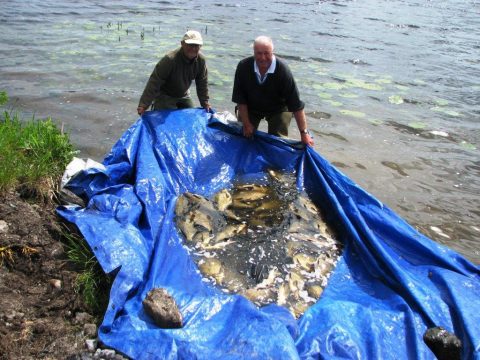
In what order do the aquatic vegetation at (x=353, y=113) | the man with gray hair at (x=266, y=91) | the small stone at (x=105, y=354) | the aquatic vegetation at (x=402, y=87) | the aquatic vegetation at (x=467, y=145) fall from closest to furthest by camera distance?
the small stone at (x=105, y=354) → the man with gray hair at (x=266, y=91) → the aquatic vegetation at (x=467, y=145) → the aquatic vegetation at (x=353, y=113) → the aquatic vegetation at (x=402, y=87)

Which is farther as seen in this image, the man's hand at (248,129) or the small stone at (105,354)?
the man's hand at (248,129)

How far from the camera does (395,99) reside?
10.0m

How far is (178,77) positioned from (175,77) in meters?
0.04

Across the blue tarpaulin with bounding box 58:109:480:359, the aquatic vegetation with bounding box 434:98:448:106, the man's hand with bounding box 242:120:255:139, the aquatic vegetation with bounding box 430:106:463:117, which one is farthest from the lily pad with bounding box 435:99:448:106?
the man's hand with bounding box 242:120:255:139

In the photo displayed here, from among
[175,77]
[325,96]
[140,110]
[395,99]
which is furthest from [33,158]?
[395,99]

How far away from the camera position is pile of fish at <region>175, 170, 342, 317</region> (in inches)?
155

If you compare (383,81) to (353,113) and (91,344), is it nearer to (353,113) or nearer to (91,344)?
(353,113)

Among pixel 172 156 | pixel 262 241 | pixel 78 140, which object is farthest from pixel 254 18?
pixel 262 241

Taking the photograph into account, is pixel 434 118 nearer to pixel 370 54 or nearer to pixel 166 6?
pixel 370 54

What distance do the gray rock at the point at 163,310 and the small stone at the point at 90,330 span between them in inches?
15.4

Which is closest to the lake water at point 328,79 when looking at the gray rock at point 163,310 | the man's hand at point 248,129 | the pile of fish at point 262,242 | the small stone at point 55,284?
the pile of fish at point 262,242

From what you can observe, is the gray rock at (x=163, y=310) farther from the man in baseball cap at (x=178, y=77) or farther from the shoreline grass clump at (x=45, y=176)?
the man in baseball cap at (x=178, y=77)

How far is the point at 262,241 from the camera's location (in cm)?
444

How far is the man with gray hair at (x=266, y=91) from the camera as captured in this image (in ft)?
17.7
